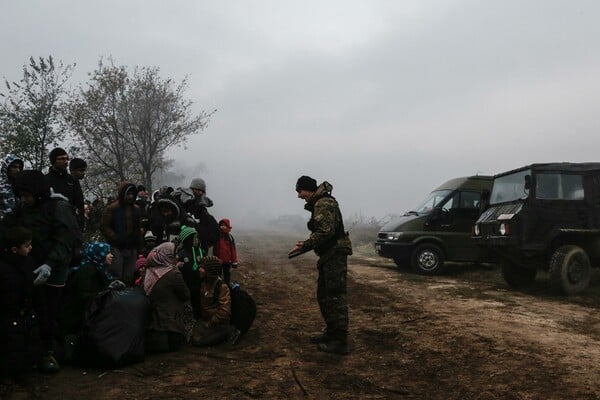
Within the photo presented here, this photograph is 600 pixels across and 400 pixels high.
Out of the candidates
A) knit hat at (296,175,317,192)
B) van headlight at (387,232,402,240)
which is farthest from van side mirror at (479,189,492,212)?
knit hat at (296,175,317,192)

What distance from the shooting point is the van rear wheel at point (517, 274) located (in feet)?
30.2

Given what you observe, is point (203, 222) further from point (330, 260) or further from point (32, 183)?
point (32, 183)

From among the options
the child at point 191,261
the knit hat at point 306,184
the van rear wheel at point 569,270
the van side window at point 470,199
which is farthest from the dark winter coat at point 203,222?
the van side window at point 470,199

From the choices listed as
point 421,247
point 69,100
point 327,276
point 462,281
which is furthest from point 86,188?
point 327,276

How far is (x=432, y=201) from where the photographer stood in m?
11.9

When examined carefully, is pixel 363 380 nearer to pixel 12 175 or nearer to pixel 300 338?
pixel 300 338

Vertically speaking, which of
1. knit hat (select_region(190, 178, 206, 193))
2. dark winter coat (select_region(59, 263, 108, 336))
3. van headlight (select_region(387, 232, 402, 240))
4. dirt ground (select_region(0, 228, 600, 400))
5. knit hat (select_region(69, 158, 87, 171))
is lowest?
dirt ground (select_region(0, 228, 600, 400))

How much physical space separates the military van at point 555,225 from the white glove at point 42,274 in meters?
7.41

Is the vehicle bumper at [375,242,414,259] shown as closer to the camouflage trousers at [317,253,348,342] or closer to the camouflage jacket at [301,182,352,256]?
the camouflage jacket at [301,182,352,256]

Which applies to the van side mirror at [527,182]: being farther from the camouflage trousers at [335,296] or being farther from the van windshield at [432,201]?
the camouflage trousers at [335,296]

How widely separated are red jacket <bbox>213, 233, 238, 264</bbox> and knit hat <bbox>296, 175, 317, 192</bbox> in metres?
2.24

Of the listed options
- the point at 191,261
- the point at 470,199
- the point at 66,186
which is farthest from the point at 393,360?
the point at 470,199

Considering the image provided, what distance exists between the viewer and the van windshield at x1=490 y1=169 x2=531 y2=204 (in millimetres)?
8867

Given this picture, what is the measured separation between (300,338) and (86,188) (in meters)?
17.6
